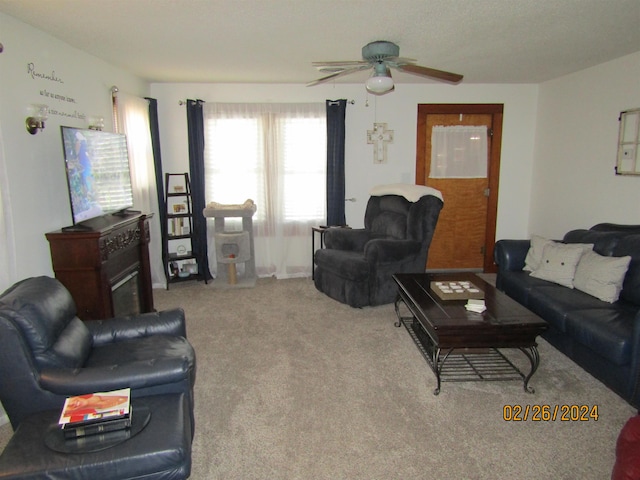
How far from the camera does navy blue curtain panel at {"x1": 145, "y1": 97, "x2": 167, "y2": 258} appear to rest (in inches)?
192

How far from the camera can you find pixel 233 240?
497cm

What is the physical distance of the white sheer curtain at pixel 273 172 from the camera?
516 centimetres

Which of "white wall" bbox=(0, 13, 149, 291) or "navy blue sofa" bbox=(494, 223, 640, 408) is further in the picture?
"white wall" bbox=(0, 13, 149, 291)

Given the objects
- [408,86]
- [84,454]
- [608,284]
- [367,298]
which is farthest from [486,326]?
[408,86]

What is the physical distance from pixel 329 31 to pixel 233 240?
270 cm

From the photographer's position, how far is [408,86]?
525cm

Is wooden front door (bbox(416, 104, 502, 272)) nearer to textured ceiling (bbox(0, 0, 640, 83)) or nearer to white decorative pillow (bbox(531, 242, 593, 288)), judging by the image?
textured ceiling (bbox(0, 0, 640, 83))

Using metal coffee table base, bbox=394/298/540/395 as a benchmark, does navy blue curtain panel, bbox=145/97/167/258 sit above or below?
above

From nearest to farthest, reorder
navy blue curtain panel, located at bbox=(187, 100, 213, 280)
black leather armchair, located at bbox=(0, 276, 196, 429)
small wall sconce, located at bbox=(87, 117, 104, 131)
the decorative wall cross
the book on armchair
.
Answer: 1. the book on armchair
2. black leather armchair, located at bbox=(0, 276, 196, 429)
3. small wall sconce, located at bbox=(87, 117, 104, 131)
4. navy blue curtain panel, located at bbox=(187, 100, 213, 280)
5. the decorative wall cross

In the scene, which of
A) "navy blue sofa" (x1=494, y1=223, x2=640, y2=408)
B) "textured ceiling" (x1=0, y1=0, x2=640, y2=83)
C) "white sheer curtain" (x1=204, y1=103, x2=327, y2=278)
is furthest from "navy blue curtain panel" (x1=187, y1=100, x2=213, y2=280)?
"navy blue sofa" (x1=494, y1=223, x2=640, y2=408)

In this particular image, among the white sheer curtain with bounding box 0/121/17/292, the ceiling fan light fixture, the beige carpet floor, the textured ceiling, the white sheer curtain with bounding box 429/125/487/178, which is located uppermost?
the textured ceiling

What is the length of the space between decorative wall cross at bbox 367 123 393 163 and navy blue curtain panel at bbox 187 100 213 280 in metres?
2.08

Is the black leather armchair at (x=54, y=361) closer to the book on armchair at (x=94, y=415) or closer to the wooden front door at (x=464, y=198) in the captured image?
the book on armchair at (x=94, y=415)
